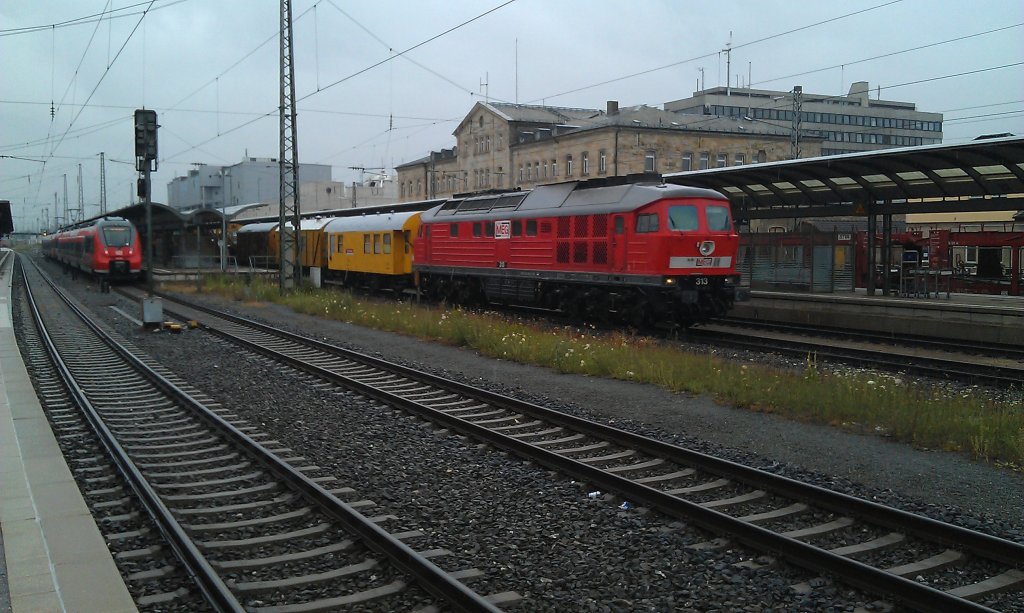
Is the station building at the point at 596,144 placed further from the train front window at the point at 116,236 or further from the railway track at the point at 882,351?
the train front window at the point at 116,236

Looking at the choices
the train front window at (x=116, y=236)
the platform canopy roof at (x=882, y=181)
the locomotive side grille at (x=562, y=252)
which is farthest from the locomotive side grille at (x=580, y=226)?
the train front window at (x=116, y=236)

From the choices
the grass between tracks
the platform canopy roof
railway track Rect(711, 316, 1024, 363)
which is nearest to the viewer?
the grass between tracks

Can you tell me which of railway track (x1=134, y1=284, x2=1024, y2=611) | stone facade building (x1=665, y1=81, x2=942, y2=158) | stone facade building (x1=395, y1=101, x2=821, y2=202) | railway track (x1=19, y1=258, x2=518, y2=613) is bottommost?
railway track (x1=19, y1=258, x2=518, y2=613)

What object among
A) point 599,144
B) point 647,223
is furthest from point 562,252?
point 599,144

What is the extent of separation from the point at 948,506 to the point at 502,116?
186ft

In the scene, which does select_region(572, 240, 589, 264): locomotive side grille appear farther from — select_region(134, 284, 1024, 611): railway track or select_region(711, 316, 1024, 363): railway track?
select_region(134, 284, 1024, 611): railway track

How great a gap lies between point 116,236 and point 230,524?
35.7m

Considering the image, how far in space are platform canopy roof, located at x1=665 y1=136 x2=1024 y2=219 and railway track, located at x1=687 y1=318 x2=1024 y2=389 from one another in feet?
11.7

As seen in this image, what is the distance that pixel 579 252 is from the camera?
→ 764 inches

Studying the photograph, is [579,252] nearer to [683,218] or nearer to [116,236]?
[683,218]

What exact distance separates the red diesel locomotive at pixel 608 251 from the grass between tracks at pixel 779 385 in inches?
49.8

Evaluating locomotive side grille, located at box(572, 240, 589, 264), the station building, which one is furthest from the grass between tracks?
the station building

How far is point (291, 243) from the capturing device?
3506cm

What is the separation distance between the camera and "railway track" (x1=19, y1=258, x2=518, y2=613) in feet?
17.2
